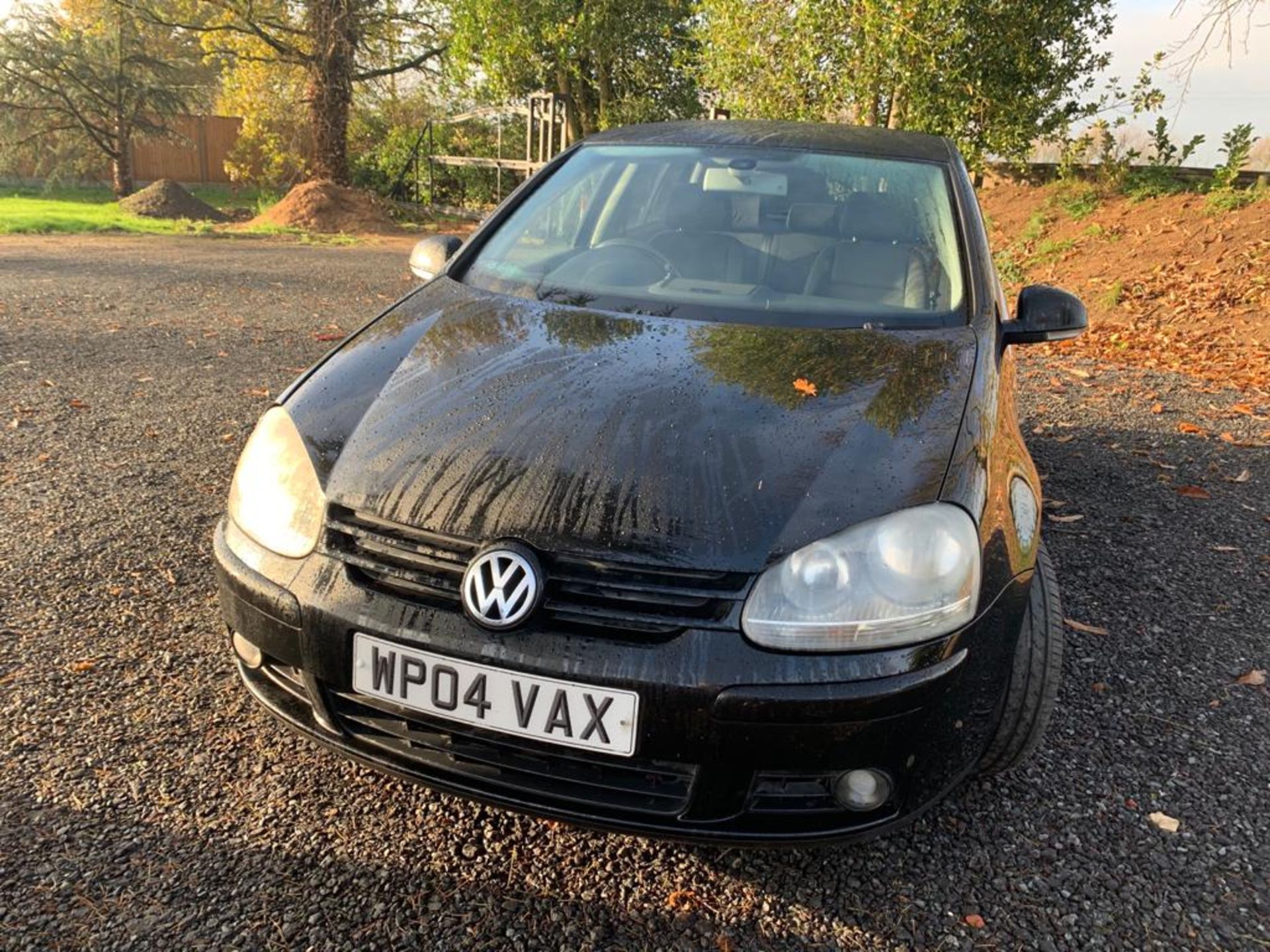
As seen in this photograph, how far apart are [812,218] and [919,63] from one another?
7149 mm

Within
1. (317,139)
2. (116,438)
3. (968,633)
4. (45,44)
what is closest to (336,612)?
(968,633)

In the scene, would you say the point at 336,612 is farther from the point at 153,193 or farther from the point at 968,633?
the point at 153,193

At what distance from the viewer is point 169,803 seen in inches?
77.5

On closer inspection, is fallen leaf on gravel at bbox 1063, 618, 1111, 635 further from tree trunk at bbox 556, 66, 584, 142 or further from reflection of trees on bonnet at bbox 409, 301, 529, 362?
tree trunk at bbox 556, 66, 584, 142

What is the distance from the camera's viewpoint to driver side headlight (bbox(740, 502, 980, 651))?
1.57 m

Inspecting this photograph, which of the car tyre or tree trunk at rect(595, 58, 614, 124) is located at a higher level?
tree trunk at rect(595, 58, 614, 124)

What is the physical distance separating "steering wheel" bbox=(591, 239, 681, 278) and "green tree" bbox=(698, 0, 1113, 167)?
277 inches

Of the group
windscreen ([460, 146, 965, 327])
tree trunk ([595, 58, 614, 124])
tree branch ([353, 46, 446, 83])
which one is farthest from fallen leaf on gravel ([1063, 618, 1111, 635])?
tree branch ([353, 46, 446, 83])

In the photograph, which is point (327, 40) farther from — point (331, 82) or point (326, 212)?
point (326, 212)

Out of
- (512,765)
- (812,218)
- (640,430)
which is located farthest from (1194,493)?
(512,765)

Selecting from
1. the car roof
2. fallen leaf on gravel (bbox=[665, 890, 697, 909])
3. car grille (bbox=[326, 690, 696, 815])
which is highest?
the car roof

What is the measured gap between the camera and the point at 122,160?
22156mm

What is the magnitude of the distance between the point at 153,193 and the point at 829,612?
17829 millimetres

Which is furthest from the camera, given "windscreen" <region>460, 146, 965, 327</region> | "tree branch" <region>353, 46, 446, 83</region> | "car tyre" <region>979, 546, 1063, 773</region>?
"tree branch" <region>353, 46, 446, 83</region>
